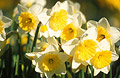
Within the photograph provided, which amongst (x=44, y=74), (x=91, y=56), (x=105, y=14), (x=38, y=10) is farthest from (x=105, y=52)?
(x=105, y=14)

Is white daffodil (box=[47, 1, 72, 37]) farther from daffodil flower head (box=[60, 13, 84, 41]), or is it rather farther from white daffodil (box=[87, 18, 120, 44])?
white daffodil (box=[87, 18, 120, 44])

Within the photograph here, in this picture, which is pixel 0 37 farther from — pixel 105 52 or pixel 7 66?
pixel 105 52

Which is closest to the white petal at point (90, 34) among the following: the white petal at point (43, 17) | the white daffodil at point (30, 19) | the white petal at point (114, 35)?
the white petal at point (114, 35)

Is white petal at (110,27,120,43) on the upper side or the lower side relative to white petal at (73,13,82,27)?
lower

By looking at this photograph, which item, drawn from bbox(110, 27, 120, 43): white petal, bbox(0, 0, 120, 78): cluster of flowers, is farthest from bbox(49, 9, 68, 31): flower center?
bbox(110, 27, 120, 43): white petal

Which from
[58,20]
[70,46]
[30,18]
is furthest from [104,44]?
[30,18]

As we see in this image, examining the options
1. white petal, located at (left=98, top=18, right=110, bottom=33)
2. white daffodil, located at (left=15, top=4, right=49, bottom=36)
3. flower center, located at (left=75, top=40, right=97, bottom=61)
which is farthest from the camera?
white daffodil, located at (left=15, top=4, right=49, bottom=36)

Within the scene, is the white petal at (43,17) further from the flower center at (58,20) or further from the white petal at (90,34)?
the white petal at (90,34)
